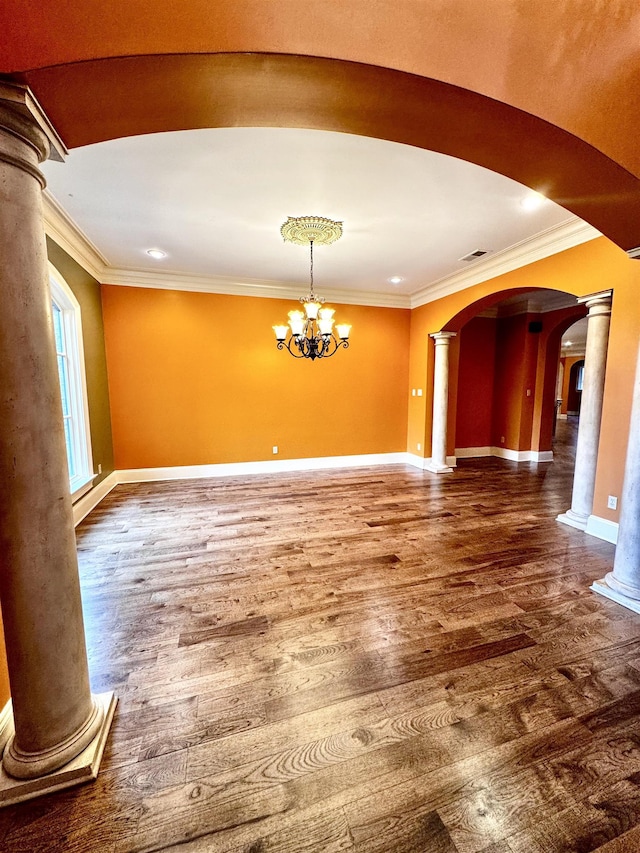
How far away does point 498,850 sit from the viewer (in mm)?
1021

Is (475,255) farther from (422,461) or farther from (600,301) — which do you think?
(422,461)

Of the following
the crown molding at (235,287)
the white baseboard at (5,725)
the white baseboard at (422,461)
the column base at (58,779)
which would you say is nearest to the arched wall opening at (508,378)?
the white baseboard at (422,461)

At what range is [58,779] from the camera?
1185mm

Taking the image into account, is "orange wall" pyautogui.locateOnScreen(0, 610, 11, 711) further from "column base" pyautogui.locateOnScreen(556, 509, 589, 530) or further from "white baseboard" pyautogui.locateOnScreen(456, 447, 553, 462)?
"white baseboard" pyautogui.locateOnScreen(456, 447, 553, 462)

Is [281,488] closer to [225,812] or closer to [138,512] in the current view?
[138,512]

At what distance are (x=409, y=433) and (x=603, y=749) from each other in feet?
16.8

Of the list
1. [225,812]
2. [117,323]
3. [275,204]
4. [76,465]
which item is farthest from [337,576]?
[117,323]

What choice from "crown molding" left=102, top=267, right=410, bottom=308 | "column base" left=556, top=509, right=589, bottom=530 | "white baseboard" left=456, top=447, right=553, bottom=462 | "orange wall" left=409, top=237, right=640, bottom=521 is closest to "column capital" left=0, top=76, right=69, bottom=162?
"orange wall" left=409, top=237, right=640, bottom=521

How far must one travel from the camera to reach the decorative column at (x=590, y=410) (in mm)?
3277

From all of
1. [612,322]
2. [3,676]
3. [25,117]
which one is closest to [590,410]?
[612,322]

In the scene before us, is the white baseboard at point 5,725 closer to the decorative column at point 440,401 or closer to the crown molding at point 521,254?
the crown molding at point 521,254

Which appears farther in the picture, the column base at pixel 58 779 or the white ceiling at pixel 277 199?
the white ceiling at pixel 277 199

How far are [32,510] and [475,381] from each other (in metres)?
6.86

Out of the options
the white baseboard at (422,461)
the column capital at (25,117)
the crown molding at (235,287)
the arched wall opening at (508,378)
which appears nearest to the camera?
the column capital at (25,117)
